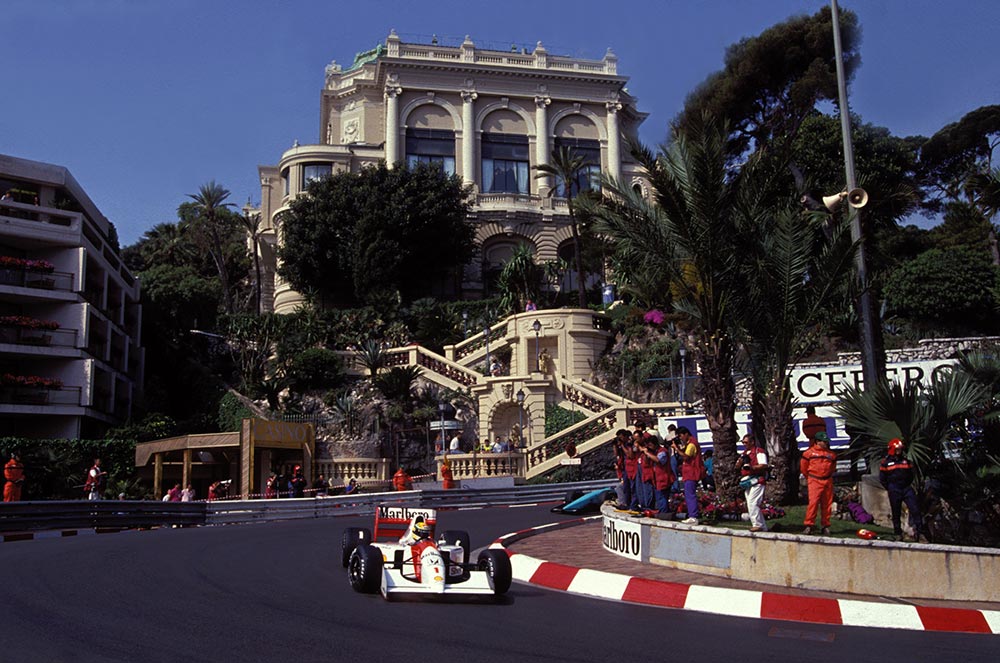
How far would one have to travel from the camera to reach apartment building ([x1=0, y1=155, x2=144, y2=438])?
3553 cm

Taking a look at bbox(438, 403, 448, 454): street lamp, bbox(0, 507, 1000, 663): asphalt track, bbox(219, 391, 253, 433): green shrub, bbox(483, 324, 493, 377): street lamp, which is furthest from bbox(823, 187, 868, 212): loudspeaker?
bbox(219, 391, 253, 433): green shrub

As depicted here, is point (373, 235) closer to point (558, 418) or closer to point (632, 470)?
Answer: point (558, 418)

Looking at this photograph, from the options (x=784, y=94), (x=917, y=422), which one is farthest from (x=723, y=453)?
(x=784, y=94)

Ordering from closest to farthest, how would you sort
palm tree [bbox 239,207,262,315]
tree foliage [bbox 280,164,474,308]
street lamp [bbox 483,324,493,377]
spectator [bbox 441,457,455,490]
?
spectator [bbox 441,457,455,490] < street lamp [bbox 483,324,493,377] < tree foliage [bbox 280,164,474,308] < palm tree [bbox 239,207,262,315]

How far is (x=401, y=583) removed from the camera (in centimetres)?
1033

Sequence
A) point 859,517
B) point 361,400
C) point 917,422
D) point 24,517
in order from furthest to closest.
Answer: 1. point 361,400
2. point 24,517
3. point 859,517
4. point 917,422

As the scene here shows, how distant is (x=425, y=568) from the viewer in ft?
33.6

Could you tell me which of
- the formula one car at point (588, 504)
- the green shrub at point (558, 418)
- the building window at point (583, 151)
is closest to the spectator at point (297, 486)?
the formula one car at point (588, 504)

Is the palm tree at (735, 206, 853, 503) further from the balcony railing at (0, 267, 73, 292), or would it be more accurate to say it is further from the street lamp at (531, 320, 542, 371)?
the balcony railing at (0, 267, 73, 292)

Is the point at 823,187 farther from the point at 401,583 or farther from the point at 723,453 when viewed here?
the point at 401,583

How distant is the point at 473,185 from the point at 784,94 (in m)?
19.7

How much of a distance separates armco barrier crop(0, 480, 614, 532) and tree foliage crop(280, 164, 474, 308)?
2574 centimetres

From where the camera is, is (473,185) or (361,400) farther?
(473,185)

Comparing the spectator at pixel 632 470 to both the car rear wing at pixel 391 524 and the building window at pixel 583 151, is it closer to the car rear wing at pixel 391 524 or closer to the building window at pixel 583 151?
the car rear wing at pixel 391 524
